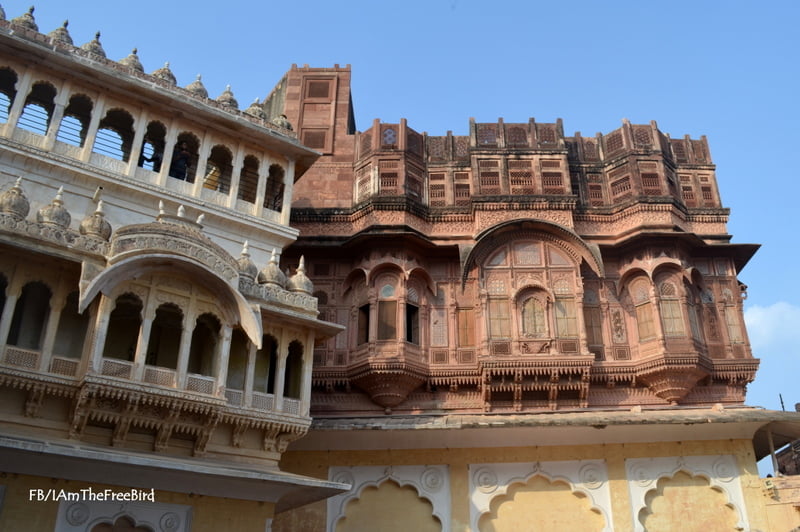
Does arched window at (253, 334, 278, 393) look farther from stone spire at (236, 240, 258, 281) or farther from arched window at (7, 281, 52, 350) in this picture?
arched window at (7, 281, 52, 350)

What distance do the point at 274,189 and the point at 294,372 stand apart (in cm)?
478

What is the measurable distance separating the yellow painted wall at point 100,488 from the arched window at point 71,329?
2.27 m

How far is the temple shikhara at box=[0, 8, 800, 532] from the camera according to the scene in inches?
497

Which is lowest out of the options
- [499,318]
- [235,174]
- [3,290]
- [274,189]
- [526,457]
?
[526,457]

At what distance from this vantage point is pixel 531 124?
2103cm

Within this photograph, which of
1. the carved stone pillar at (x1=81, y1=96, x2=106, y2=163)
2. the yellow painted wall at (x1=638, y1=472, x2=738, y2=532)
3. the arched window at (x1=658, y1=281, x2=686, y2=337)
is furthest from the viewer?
the arched window at (x1=658, y1=281, x2=686, y2=337)

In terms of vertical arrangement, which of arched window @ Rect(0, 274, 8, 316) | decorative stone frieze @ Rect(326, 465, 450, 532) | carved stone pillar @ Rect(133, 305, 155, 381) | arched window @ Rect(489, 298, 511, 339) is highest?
arched window @ Rect(489, 298, 511, 339)

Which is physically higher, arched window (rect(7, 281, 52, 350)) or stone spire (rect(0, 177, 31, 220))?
stone spire (rect(0, 177, 31, 220))

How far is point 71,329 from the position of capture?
13172 mm

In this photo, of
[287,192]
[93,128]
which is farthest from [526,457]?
[93,128]

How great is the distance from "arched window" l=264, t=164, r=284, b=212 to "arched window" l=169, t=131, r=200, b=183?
180 centimetres

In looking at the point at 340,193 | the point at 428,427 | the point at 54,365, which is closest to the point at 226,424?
the point at 54,365

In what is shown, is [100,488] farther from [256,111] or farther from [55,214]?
[256,111]

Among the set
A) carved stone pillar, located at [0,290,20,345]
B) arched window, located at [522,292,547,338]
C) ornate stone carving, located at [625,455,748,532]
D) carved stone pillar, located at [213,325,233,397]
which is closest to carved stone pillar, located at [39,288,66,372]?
carved stone pillar, located at [0,290,20,345]
